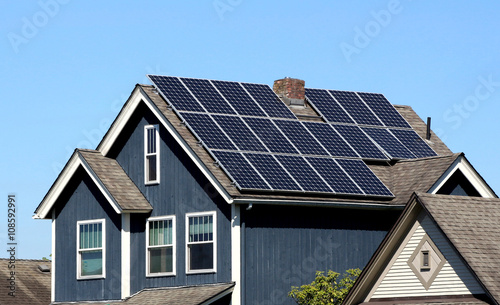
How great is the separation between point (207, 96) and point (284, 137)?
3008 millimetres

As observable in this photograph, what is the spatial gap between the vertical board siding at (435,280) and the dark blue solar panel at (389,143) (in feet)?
29.6

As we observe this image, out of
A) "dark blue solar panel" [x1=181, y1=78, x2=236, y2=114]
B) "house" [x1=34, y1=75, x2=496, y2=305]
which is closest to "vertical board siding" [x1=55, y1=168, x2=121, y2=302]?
"house" [x1=34, y1=75, x2=496, y2=305]

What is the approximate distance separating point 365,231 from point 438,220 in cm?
796

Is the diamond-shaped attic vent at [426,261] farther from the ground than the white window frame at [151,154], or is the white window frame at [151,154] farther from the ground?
the white window frame at [151,154]

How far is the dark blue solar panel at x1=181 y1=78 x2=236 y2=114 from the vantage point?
122 ft

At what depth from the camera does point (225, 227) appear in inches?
1357

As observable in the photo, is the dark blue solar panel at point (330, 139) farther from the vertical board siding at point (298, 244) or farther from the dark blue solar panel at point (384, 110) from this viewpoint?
the dark blue solar panel at point (384, 110)

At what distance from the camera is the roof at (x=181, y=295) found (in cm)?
3359

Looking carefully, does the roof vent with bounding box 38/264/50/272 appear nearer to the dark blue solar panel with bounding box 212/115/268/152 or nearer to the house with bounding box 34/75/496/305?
the house with bounding box 34/75/496/305

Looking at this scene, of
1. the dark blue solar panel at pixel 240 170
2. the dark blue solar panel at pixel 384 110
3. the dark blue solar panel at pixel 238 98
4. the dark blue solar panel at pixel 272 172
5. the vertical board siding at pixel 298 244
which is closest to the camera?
the dark blue solar panel at pixel 240 170

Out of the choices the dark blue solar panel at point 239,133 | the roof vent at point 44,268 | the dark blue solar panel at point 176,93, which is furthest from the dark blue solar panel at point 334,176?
the roof vent at point 44,268

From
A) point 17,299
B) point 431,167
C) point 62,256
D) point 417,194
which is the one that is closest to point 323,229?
point 431,167

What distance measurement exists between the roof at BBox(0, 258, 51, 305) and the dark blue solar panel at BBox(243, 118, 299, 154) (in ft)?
43.2

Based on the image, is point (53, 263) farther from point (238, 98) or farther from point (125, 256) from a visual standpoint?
point (238, 98)
